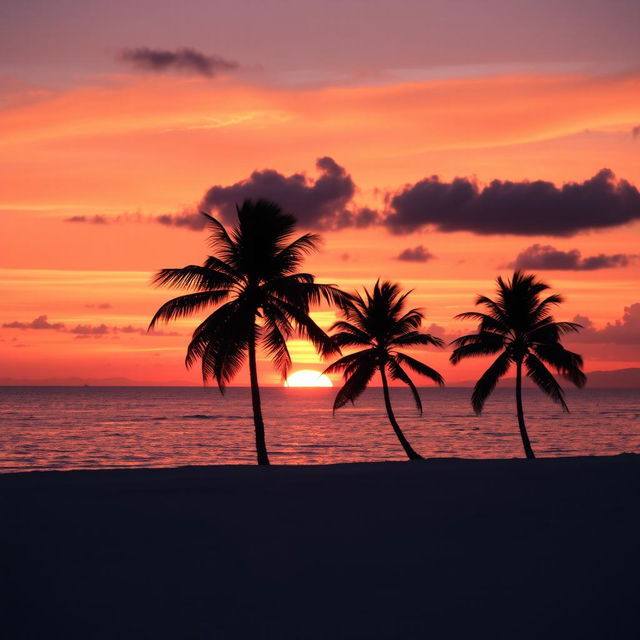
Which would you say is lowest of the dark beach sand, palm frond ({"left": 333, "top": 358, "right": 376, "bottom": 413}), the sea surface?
the sea surface

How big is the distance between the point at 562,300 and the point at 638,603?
27122 millimetres

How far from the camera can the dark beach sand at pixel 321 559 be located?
785cm

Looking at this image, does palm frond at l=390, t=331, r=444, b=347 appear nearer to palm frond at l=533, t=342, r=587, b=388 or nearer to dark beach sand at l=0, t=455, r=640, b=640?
palm frond at l=533, t=342, r=587, b=388

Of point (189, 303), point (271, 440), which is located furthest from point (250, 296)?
point (271, 440)

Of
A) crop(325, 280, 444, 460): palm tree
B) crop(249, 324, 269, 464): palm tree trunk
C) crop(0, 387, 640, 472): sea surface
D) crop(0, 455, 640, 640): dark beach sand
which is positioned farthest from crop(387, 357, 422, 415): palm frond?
crop(0, 387, 640, 472): sea surface

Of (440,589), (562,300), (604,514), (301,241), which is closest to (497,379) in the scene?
(562,300)

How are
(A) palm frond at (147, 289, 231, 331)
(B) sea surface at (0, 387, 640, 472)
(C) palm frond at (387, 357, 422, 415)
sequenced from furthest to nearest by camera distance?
(B) sea surface at (0, 387, 640, 472) < (C) palm frond at (387, 357, 422, 415) < (A) palm frond at (147, 289, 231, 331)

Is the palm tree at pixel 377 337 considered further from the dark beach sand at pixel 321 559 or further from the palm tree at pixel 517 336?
the dark beach sand at pixel 321 559

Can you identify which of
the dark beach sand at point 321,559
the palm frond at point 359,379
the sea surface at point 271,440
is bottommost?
the sea surface at point 271,440

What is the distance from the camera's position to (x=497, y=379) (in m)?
34.6

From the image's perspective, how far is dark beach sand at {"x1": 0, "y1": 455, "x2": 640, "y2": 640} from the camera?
7.85 metres

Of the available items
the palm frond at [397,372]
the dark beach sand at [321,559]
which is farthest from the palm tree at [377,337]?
the dark beach sand at [321,559]

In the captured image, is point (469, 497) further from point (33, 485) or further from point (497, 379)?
point (497, 379)

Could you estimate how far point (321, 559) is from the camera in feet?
32.9
